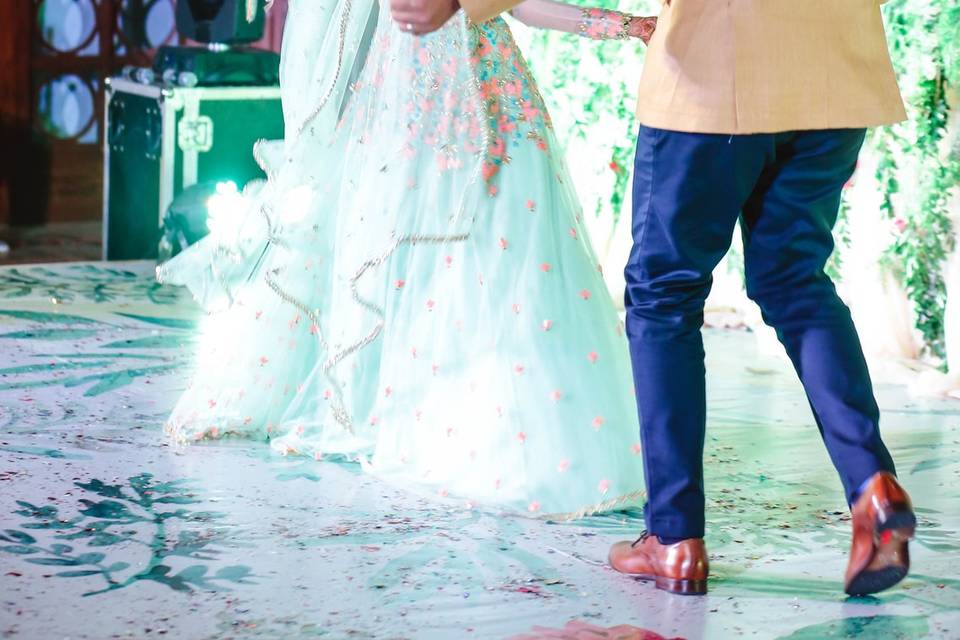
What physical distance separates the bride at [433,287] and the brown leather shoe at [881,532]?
52 centimetres

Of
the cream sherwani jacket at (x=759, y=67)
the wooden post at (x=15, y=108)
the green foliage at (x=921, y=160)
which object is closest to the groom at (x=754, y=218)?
the cream sherwani jacket at (x=759, y=67)

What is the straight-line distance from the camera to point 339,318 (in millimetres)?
2605

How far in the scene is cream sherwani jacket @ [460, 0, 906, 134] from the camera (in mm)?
1832

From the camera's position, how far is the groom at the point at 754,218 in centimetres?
184

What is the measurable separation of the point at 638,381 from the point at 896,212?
1.78 meters

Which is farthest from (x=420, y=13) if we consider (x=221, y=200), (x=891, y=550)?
(x=221, y=200)

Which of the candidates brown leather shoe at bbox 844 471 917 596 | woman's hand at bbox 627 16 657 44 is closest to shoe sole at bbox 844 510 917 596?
brown leather shoe at bbox 844 471 917 596

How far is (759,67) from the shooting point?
1838mm

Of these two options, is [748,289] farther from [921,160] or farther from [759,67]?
[921,160]

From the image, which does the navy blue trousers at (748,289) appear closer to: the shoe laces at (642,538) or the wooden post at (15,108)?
the shoe laces at (642,538)

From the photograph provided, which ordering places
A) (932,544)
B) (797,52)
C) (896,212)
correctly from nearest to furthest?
(797,52) < (932,544) < (896,212)

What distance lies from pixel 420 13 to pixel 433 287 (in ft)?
2.85

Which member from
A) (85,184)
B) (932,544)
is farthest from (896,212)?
(85,184)

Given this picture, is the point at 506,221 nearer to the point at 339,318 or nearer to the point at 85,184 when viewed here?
the point at 339,318
